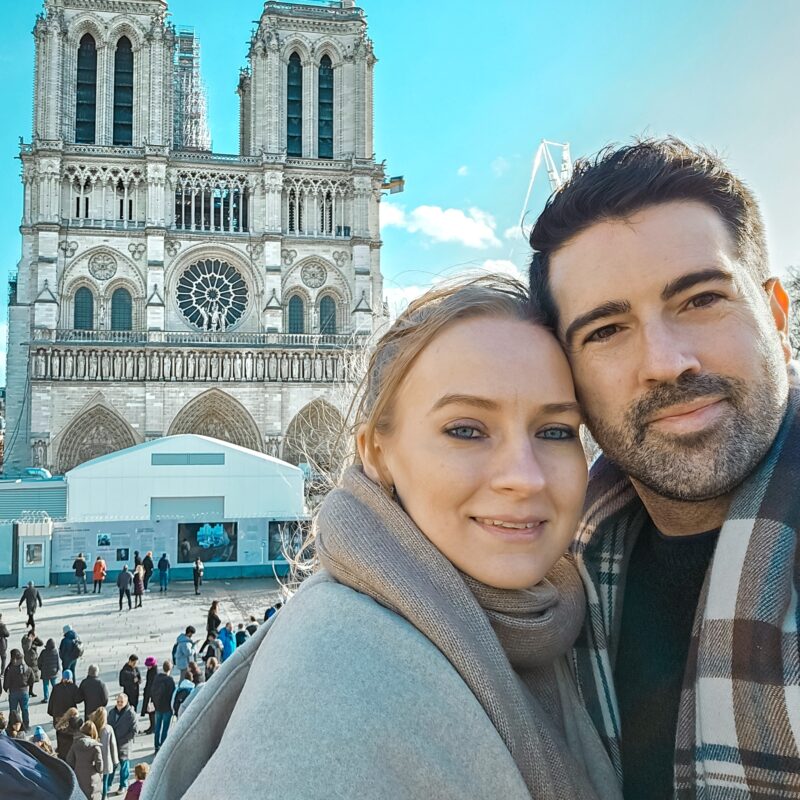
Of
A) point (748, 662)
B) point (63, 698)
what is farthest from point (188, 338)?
point (748, 662)

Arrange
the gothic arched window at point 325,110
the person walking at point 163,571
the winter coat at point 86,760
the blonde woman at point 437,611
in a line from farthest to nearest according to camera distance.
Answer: the gothic arched window at point 325,110
the person walking at point 163,571
the winter coat at point 86,760
the blonde woman at point 437,611

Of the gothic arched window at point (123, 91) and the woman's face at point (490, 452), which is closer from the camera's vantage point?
the woman's face at point (490, 452)

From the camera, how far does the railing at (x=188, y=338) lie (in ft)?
85.4

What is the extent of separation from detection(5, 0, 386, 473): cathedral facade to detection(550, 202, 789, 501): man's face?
24015 mm

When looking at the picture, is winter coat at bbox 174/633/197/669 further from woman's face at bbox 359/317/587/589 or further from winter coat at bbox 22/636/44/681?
woman's face at bbox 359/317/587/589

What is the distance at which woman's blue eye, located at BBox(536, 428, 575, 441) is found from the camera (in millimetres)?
1384

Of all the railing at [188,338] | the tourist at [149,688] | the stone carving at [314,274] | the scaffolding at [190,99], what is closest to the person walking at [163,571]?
A: the tourist at [149,688]

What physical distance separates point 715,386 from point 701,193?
39 cm

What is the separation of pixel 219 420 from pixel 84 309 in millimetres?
6270

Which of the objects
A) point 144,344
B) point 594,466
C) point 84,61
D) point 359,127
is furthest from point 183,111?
point 594,466

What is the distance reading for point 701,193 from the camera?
1.42 metres

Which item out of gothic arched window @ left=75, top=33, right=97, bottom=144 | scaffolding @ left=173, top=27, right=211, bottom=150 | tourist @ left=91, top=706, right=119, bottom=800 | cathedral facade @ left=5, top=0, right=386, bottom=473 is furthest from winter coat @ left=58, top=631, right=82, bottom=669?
scaffolding @ left=173, top=27, right=211, bottom=150

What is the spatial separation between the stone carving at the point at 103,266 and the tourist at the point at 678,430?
2799 cm

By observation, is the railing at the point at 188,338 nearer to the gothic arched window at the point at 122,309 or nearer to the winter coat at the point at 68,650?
the gothic arched window at the point at 122,309
